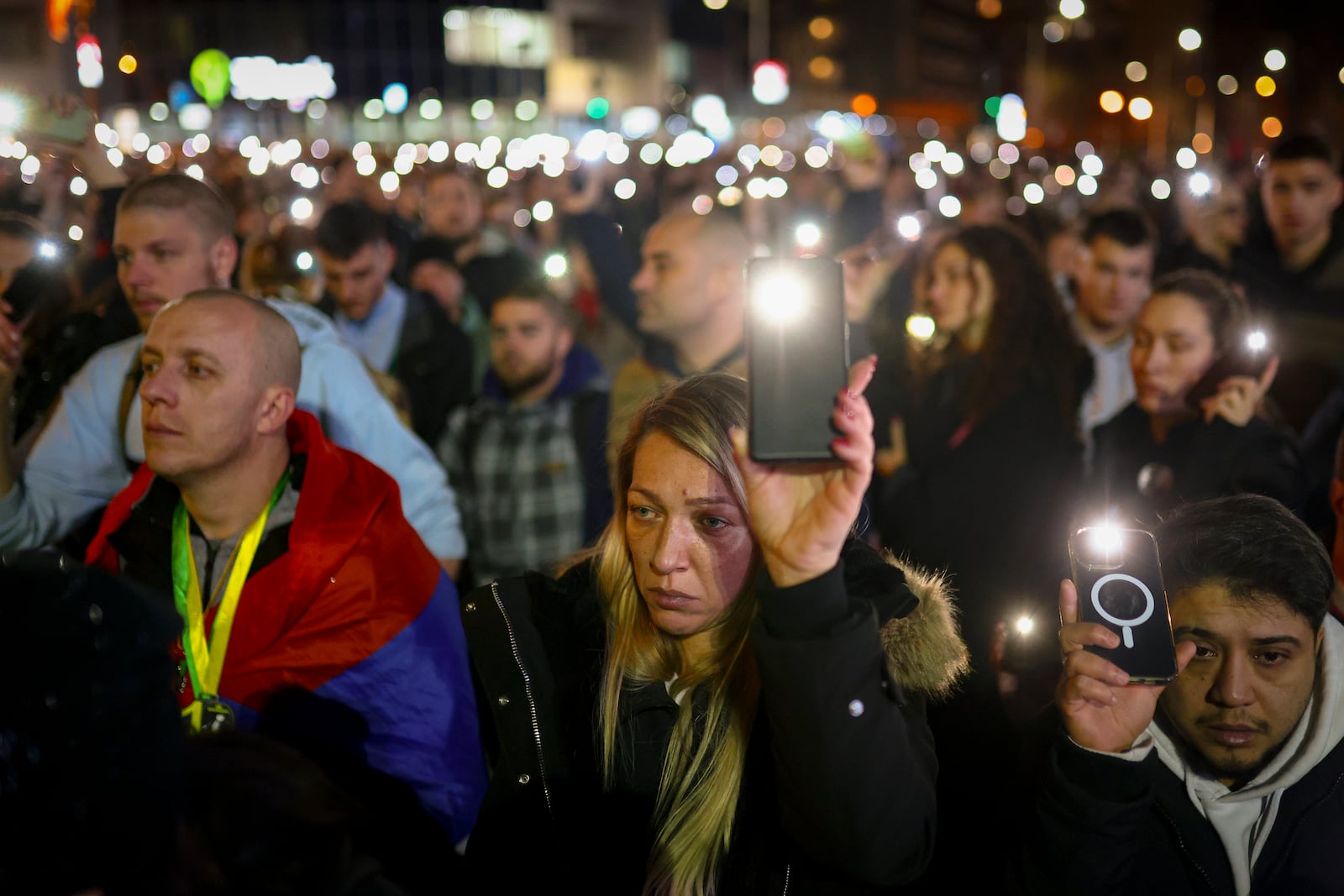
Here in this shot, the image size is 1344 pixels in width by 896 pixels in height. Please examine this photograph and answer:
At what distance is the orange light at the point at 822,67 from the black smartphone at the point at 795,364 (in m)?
81.5

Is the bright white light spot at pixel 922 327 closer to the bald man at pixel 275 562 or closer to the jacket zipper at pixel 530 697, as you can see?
the bald man at pixel 275 562

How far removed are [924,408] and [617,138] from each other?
69.9 feet

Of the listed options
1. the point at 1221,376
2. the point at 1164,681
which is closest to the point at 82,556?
the point at 1164,681

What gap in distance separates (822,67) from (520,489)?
7915 cm

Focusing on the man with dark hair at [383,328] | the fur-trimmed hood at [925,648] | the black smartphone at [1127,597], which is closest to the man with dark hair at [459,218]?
the man with dark hair at [383,328]

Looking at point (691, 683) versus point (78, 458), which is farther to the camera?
point (78, 458)

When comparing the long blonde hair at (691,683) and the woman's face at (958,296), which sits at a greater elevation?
the woman's face at (958,296)

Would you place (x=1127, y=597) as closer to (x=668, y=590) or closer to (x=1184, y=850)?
(x=1184, y=850)

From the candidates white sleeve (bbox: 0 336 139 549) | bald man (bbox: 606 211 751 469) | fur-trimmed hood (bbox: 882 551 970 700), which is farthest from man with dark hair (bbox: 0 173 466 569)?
fur-trimmed hood (bbox: 882 551 970 700)

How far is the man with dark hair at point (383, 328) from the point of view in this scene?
6906mm

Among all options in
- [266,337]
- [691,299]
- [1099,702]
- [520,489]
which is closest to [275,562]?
[266,337]

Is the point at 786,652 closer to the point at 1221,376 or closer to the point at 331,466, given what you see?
the point at 331,466

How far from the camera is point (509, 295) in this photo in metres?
5.83

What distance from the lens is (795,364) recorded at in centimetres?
189
